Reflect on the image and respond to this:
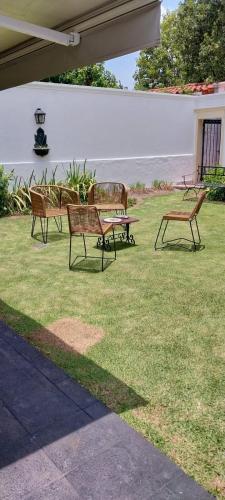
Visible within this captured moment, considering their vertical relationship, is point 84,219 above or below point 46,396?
above

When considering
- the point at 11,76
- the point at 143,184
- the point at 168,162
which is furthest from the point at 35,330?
the point at 168,162

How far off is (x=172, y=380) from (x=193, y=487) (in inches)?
40.6

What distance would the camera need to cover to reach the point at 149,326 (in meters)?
4.08

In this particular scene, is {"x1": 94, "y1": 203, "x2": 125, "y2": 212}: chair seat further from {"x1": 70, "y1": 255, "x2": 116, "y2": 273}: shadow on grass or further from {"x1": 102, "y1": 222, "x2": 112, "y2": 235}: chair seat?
{"x1": 70, "y1": 255, "x2": 116, "y2": 273}: shadow on grass

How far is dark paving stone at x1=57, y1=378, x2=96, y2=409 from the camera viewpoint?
2.86 m

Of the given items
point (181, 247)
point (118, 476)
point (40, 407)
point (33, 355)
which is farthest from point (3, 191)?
point (118, 476)

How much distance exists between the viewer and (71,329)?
4055mm

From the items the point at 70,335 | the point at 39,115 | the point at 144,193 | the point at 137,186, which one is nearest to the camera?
the point at 70,335

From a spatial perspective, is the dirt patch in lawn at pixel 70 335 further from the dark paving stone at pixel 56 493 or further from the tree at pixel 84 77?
the tree at pixel 84 77

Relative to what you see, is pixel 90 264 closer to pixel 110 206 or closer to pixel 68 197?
pixel 110 206

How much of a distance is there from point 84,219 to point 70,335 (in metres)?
2.34

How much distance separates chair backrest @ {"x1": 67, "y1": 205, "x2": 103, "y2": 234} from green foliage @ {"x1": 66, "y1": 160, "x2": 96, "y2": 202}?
4.89 meters

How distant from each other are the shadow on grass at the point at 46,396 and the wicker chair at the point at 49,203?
12.4 feet

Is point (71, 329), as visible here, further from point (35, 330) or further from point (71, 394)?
point (71, 394)
